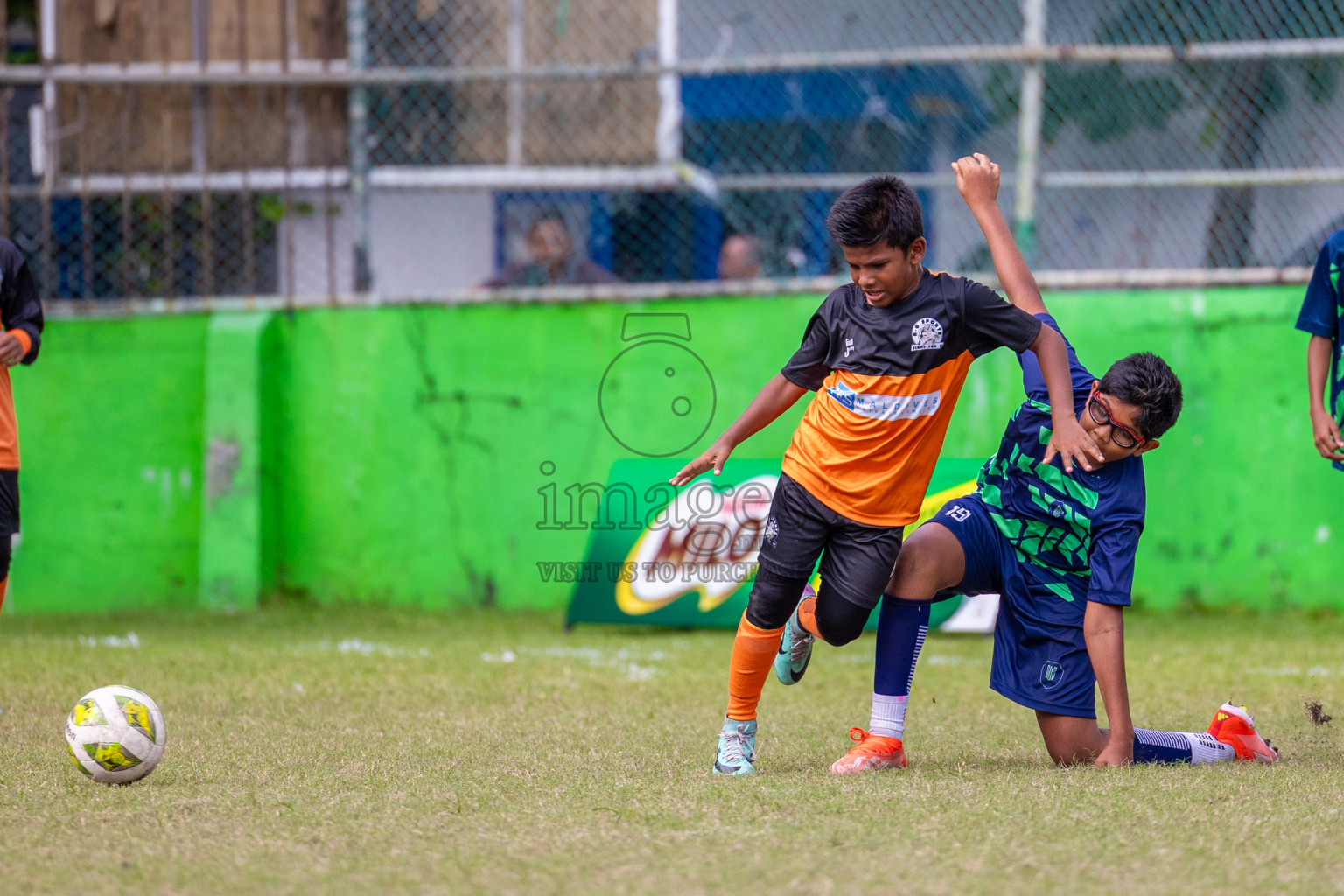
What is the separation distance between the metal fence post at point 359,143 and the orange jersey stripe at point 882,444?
4.93 m

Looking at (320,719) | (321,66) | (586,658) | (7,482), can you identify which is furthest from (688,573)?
(321,66)

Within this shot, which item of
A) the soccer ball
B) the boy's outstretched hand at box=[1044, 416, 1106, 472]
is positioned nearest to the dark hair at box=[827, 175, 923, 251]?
the boy's outstretched hand at box=[1044, 416, 1106, 472]

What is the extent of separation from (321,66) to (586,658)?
4237 millimetres

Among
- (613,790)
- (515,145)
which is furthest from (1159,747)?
(515,145)

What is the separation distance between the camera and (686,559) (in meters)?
6.88

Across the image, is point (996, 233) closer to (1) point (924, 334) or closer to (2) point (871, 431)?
(1) point (924, 334)

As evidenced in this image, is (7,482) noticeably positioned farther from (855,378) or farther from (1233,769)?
(1233,769)

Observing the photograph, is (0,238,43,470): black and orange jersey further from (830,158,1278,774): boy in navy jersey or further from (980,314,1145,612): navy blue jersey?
(980,314,1145,612): navy blue jersey

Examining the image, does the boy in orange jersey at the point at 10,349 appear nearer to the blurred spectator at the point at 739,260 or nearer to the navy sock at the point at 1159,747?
the navy sock at the point at 1159,747

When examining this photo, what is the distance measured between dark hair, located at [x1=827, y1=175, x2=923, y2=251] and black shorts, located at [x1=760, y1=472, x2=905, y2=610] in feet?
2.36

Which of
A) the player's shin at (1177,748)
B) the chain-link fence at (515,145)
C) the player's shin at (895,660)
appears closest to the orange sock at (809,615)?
the player's shin at (895,660)

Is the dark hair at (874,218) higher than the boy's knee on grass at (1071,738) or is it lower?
higher

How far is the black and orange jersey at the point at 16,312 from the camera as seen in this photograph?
506 cm

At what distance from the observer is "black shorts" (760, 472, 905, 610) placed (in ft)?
12.2
